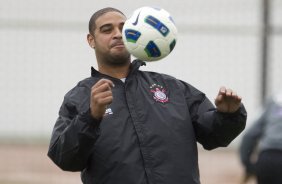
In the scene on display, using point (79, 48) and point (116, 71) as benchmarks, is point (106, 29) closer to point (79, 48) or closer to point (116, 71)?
point (116, 71)

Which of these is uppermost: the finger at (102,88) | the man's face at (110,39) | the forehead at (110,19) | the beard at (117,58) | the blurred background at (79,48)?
the forehead at (110,19)

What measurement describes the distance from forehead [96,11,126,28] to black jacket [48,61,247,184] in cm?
28

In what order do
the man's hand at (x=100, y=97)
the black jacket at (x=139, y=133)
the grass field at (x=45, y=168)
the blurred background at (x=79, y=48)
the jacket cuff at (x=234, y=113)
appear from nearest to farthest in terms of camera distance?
the man's hand at (x=100, y=97) → the black jacket at (x=139, y=133) → the jacket cuff at (x=234, y=113) → the grass field at (x=45, y=168) → the blurred background at (x=79, y=48)

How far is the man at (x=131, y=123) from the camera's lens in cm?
437

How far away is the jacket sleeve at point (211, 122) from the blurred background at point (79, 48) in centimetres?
789

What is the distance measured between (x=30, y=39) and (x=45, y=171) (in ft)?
Result: 6.55

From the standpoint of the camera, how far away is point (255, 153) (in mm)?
7516

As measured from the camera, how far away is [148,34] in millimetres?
4570

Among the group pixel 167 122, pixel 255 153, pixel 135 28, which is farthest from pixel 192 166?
pixel 255 153

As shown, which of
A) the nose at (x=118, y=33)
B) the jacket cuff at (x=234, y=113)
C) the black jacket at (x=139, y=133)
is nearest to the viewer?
the black jacket at (x=139, y=133)

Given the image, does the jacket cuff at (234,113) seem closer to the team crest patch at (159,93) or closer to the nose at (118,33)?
the team crest patch at (159,93)

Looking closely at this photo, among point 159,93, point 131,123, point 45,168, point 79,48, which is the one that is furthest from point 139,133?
point 45,168

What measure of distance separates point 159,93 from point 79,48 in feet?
26.4

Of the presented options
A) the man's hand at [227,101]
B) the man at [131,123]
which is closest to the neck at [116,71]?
the man at [131,123]
